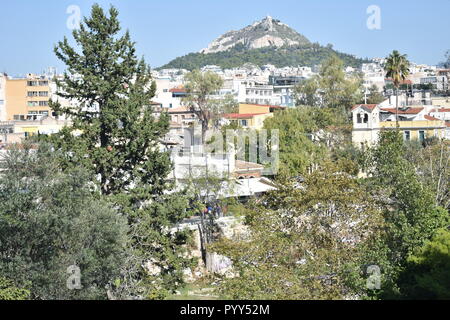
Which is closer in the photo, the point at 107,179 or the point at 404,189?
the point at 404,189

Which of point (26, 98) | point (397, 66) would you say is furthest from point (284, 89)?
point (397, 66)

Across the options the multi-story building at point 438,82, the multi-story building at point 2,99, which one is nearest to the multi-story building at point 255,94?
the multi-story building at point 438,82

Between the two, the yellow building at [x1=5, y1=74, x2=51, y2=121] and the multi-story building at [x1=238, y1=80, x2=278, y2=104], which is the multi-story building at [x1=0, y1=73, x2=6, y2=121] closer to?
the yellow building at [x1=5, y1=74, x2=51, y2=121]

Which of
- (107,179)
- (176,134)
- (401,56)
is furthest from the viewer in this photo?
(176,134)

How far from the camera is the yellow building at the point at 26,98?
7106 centimetres

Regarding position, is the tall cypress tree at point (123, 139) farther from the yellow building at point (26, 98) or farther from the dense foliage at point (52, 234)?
the yellow building at point (26, 98)

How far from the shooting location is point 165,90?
85438 mm

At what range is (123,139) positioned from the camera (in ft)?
83.4

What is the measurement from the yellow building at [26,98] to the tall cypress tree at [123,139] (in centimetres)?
4685

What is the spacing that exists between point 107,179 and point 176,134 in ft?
99.6

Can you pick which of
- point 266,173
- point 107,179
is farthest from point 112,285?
point 266,173

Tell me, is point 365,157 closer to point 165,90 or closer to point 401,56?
point 401,56

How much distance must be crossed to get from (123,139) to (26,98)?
1955 inches
